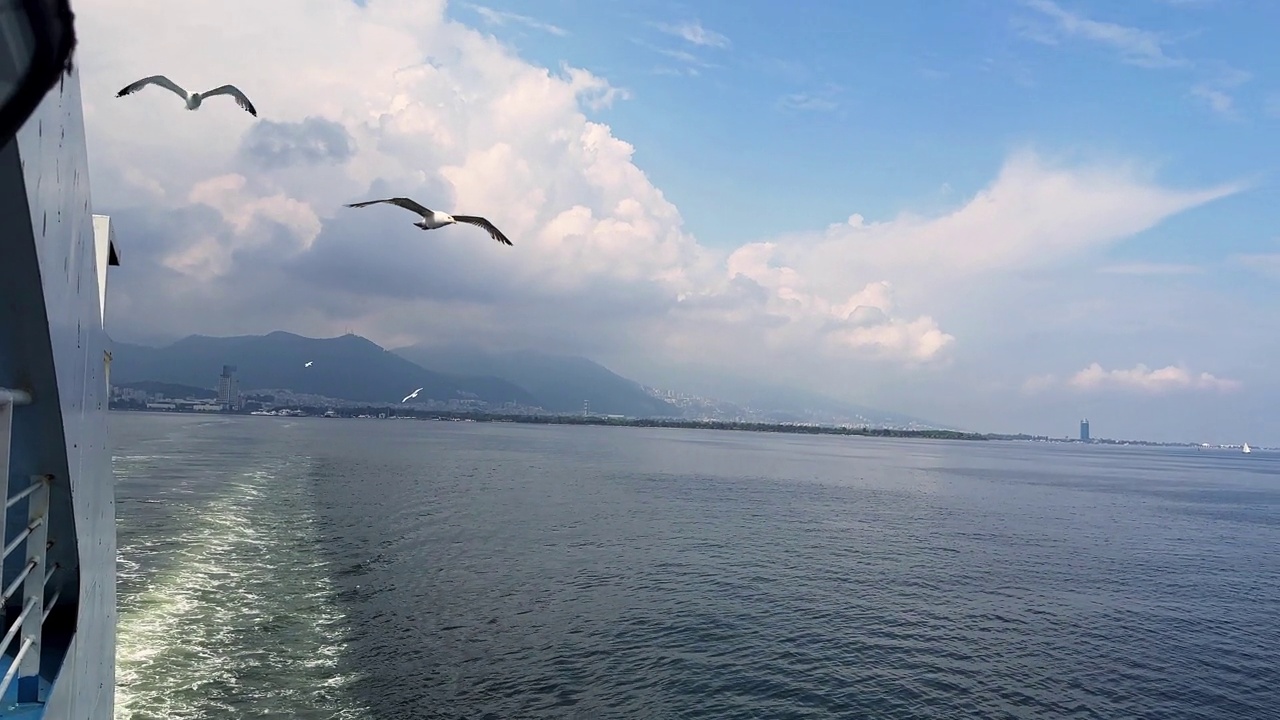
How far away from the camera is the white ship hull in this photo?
3.96 metres

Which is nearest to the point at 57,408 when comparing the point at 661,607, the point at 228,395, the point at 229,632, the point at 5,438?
the point at 5,438

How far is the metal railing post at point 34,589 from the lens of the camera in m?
4.89

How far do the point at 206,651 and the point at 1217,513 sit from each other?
60.7 meters

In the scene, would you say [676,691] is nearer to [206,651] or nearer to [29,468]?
[206,651]

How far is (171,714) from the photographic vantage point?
12727mm

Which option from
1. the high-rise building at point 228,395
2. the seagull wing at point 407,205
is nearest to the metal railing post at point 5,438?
the seagull wing at point 407,205

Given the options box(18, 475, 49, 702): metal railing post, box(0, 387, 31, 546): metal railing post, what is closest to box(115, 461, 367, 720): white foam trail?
box(18, 475, 49, 702): metal railing post

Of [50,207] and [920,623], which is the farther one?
[920,623]

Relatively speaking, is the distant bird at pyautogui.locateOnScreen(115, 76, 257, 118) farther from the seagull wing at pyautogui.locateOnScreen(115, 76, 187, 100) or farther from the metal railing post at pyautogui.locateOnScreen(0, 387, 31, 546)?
the metal railing post at pyautogui.locateOnScreen(0, 387, 31, 546)

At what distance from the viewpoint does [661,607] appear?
829 inches

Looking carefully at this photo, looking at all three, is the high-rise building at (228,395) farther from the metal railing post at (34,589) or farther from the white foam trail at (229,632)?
the metal railing post at (34,589)

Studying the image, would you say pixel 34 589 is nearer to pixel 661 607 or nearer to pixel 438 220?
pixel 438 220

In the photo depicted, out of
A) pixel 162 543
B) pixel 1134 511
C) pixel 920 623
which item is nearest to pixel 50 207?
pixel 920 623

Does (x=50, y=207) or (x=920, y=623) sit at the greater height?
(x=50, y=207)
